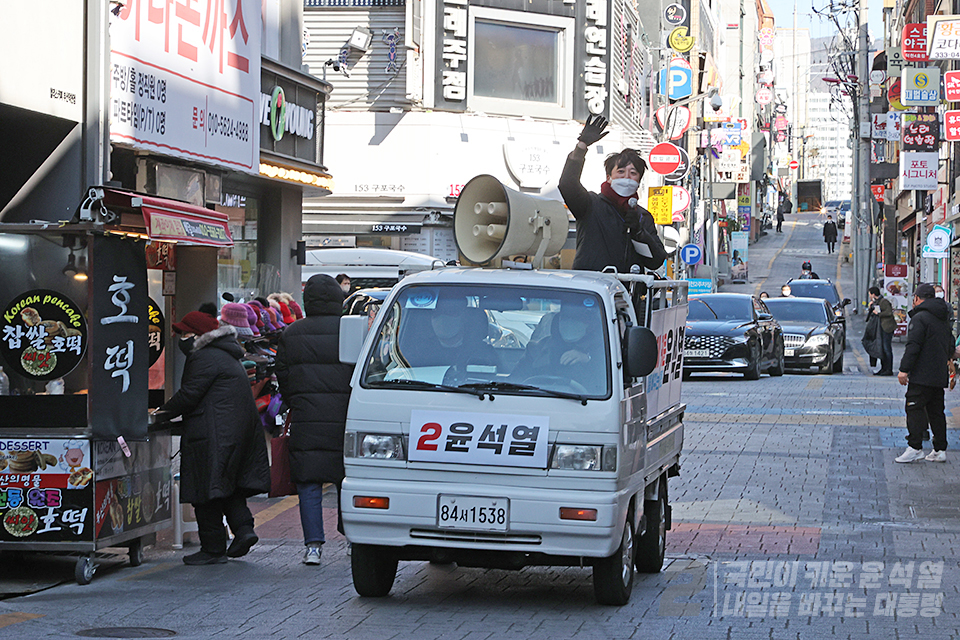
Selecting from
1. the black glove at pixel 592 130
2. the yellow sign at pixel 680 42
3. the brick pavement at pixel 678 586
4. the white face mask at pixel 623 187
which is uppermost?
the yellow sign at pixel 680 42

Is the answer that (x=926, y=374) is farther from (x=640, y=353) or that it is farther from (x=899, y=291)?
(x=899, y=291)

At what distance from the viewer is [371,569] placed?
767 cm

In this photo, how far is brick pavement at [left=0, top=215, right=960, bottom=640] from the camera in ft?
23.2

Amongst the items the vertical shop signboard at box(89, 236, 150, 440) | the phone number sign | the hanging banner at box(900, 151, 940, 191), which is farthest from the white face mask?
the hanging banner at box(900, 151, 940, 191)

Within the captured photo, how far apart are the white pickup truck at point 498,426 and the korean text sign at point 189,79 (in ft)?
17.4

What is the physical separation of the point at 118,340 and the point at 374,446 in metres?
2.24

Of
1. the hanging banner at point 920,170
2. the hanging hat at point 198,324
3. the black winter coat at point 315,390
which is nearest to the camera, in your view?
the black winter coat at point 315,390

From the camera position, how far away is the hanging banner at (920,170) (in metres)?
39.4

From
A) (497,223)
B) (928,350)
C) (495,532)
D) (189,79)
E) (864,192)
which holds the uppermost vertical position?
(864,192)

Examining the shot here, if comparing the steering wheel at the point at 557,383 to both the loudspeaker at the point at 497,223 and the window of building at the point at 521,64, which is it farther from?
the window of building at the point at 521,64

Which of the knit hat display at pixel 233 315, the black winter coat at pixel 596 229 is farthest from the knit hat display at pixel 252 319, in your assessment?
the black winter coat at pixel 596 229

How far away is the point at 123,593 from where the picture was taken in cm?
794

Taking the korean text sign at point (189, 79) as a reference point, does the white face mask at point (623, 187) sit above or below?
below

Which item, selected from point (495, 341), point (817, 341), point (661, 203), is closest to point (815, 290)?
point (661, 203)
